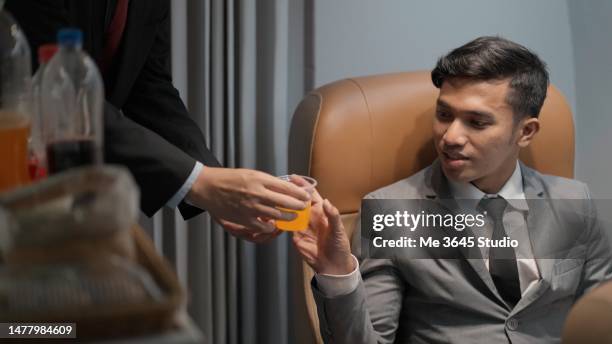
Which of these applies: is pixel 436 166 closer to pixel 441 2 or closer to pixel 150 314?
pixel 441 2

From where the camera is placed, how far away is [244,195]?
4.78 ft

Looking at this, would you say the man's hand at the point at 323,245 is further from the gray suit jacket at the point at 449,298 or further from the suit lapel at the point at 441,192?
the suit lapel at the point at 441,192

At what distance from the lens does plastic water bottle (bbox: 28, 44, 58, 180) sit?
37.7 inches

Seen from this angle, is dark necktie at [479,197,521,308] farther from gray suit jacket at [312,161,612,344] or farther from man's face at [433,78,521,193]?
man's face at [433,78,521,193]

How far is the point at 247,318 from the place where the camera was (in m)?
2.55

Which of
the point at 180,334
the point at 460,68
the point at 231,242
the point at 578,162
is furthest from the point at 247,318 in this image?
the point at 180,334

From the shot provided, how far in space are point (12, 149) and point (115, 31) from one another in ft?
2.79

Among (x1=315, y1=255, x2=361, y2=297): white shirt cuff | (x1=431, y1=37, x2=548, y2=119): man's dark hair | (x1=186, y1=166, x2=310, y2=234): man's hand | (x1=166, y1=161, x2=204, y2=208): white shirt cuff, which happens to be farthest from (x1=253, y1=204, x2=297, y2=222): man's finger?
(x1=431, y1=37, x2=548, y2=119): man's dark hair

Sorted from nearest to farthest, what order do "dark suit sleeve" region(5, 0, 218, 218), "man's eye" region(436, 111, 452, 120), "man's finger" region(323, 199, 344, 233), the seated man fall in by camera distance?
"dark suit sleeve" region(5, 0, 218, 218) < "man's finger" region(323, 199, 344, 233) < the seated man < "man's eye" region(436, 111, 452, 120)

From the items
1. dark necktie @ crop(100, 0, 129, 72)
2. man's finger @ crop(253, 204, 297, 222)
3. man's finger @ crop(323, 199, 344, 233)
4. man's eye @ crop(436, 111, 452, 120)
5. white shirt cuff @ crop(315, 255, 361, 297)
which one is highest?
dark necktie @ crop(100, 0, 129, 72)

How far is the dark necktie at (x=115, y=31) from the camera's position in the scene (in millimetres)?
1668

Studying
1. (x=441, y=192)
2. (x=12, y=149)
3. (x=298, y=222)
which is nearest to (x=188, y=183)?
(x=298, y=222)

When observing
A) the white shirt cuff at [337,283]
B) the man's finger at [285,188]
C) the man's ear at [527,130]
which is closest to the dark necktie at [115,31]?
the man's finger at [285,188]

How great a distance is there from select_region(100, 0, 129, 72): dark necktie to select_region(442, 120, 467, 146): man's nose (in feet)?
2.73
